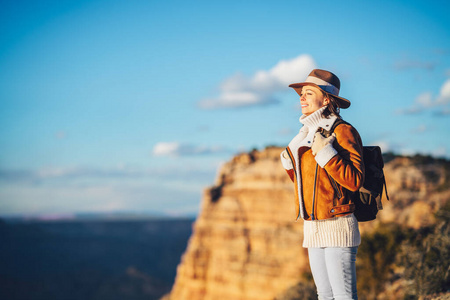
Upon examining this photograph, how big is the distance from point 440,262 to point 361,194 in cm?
414

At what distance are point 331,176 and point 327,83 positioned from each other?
0.87m

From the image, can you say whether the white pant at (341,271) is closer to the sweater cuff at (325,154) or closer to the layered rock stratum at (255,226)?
the sweater cuff at (325,154)

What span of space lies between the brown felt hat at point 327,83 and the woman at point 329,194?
0.02m

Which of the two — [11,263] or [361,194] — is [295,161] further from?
[11,263]

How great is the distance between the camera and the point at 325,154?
12.6ft

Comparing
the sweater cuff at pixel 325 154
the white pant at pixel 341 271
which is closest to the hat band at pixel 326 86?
the sweater cuff at pixel 325 154

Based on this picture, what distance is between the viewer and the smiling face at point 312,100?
432 centimetres

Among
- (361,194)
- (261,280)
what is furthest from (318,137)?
(261,280)

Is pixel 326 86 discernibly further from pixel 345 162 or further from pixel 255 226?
pixel 255 226

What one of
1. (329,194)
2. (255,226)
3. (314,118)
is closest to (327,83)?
(314,118)

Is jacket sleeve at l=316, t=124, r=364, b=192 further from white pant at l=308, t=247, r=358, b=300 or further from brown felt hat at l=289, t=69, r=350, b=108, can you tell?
white pant at l=308, t=247, r=358, b=300

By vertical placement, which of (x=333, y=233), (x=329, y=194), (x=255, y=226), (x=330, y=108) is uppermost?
(x=330, y=108)

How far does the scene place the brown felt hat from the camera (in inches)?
169

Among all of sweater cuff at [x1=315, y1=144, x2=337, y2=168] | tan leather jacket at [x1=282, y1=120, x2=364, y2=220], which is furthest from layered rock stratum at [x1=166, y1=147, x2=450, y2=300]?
sweater cuff at [x1=315, y1=144, x2=337, y2=168]
